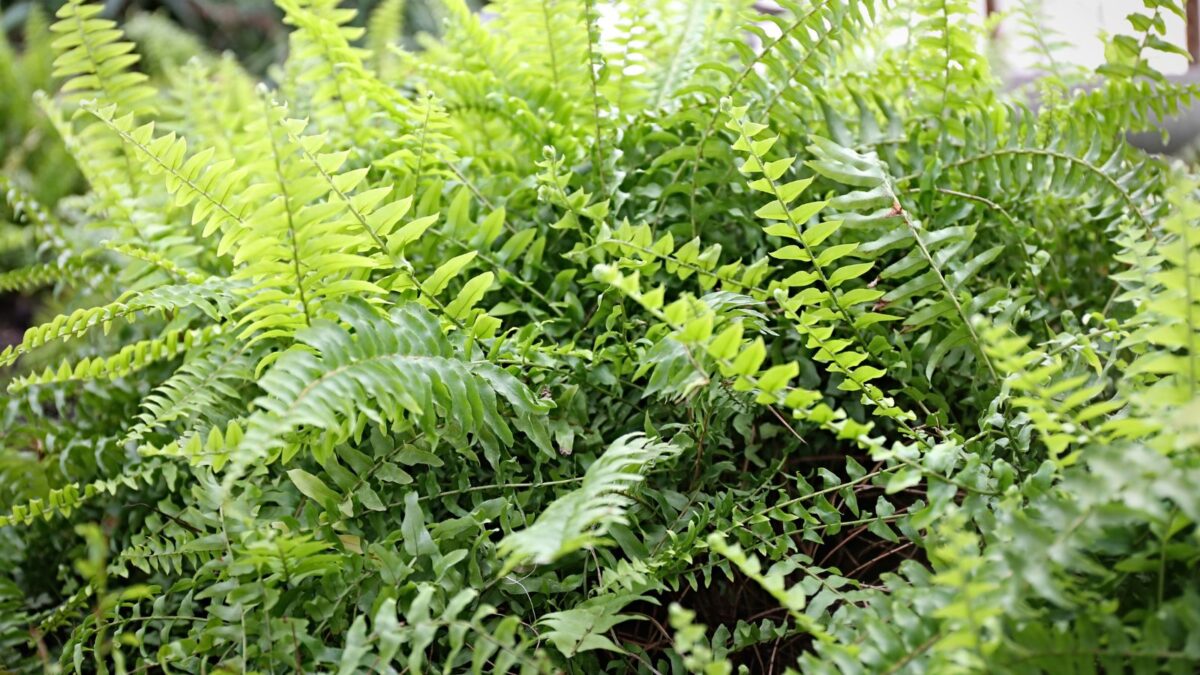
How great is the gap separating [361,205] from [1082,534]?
49 centimetres

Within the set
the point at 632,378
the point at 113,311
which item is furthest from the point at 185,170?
the point at 632,378

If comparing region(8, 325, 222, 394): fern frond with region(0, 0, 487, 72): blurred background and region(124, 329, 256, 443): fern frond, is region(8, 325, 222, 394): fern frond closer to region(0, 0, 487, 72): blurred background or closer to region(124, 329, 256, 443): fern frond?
region(124, 329, 256, 443): fern frond

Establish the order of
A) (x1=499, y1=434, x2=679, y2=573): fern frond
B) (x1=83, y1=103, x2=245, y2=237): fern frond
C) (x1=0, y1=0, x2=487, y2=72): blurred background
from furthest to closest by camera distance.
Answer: (x1=0, y1=0, x2=487, y2=72): blurred background < (x1=83, y1=103, x2=245, y2=237): fern frond < (x1=499, y1=434, x2=679, y2=573): fern frond

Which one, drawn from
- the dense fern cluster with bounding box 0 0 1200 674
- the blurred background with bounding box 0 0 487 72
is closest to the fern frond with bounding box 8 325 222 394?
the dense fern cluster with bounding box 0 0 1200 674

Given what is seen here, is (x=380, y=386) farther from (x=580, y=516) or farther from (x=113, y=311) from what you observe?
(x=113, y=311)

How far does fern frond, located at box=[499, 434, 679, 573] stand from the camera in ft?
1.59

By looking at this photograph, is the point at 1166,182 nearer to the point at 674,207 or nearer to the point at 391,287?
the point at 674,207

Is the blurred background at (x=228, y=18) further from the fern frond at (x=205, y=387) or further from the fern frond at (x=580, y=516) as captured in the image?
the fern frond at (x=580, y=516)

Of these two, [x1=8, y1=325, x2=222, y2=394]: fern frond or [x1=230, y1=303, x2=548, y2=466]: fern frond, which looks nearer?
[x1=230, y1=303, x2=548, y2=466]: fern frond

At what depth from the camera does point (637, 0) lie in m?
0.92

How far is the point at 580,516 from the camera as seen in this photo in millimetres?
511

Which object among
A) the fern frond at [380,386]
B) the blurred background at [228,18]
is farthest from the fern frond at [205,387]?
the blurred background at [228,18]

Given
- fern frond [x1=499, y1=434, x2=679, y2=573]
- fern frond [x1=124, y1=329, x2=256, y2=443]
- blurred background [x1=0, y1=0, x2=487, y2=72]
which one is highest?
fern frond [x1=499, y1=434, x2=679, y2=573]

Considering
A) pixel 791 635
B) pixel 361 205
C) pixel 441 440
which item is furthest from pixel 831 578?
pixel 361 205
